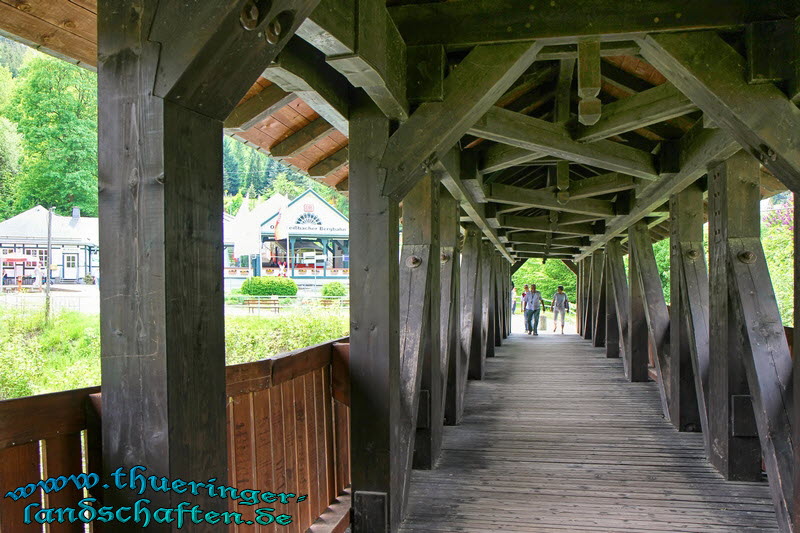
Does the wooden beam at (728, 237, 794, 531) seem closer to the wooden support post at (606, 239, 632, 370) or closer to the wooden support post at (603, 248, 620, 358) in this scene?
the wooden support post at (606, 239, 632, 370)

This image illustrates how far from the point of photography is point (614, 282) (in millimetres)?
9289

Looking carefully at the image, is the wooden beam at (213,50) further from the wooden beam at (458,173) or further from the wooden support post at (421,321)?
the wooden support post at (421,321)

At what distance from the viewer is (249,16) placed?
1320mm

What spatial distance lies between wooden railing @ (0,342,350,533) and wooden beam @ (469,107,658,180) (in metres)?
1.81

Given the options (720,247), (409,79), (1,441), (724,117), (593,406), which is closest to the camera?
(1,441)

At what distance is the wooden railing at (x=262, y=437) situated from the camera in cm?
144

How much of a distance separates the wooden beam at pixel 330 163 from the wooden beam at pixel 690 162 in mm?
2736

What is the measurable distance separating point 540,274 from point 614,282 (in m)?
26.8

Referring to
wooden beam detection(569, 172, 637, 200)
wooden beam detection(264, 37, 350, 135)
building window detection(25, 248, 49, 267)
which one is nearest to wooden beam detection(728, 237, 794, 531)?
wooden beam detection(569, 172, 637, 200)

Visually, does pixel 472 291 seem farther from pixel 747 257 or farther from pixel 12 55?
pixel 12 55

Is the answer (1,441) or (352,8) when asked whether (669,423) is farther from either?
(1,441)

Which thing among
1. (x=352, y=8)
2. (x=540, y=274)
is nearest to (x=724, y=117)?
(x=352, y=8)

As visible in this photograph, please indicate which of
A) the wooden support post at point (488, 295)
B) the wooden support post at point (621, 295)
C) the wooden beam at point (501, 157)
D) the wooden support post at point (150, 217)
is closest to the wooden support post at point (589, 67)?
the wooden support post at point (150, 217)

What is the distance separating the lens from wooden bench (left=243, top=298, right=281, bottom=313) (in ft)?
74.1
